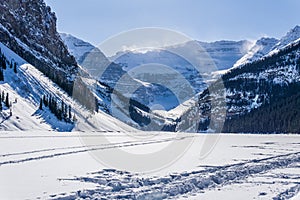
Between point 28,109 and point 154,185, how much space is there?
278 feet

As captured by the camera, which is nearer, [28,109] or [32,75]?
[28,109]

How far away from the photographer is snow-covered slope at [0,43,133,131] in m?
84.1

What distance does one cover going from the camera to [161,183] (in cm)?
1764

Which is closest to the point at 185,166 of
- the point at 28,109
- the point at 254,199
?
the point at 254,199

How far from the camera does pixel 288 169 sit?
24.4m

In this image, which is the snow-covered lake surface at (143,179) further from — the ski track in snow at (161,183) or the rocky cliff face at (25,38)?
the rocky cliff face at (25,38)

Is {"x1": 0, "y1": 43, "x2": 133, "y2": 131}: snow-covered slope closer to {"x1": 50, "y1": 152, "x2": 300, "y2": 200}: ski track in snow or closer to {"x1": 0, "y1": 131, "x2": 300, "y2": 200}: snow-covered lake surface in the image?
{"x1": 0, "y1": 131, "x2": 300, "y2": 200}: snow-covered lake surface

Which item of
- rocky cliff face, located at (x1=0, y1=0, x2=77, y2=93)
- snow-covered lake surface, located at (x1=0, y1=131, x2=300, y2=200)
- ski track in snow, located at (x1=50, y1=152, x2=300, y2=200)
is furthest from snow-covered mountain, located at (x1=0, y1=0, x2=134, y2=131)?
ski track in snow, located at (x1=50, y1=152, x2=300, y2=200)

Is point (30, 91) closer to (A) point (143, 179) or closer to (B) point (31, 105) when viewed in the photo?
(B) point (31, 105)

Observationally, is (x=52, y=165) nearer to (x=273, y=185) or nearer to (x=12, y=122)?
(x=273, y=185)

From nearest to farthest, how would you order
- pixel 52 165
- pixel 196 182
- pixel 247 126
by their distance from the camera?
pixel 196 182 < pixel 52 165 < pixel 247 126

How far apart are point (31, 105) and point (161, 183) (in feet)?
296

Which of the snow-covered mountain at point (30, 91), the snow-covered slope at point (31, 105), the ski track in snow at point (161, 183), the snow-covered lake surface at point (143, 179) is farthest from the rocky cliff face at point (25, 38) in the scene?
the ski track in snow at point (161, 183)

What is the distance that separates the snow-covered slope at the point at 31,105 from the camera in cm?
8412
